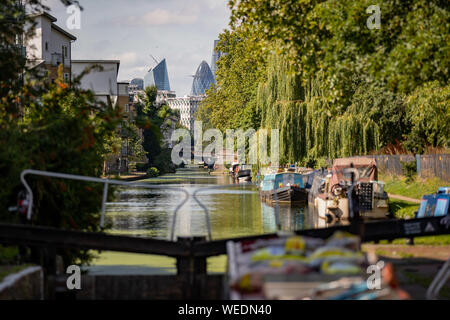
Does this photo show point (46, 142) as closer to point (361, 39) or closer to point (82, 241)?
point (82, 241)

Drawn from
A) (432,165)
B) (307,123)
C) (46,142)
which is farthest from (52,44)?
(46,142)

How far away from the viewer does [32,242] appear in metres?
10.8

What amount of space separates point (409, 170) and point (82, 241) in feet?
110

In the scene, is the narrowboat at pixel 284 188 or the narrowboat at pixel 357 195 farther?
the narrowboat at pixel 284 188

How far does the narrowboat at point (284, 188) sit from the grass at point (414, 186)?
6.07m

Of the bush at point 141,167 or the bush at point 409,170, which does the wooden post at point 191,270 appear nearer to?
the bush at point 409,170

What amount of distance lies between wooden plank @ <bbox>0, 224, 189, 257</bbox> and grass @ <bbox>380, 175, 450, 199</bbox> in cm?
2625

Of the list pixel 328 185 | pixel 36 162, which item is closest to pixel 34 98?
pixel 36 162

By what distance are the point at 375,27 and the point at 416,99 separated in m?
19.4

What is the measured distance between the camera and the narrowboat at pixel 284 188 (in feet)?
153

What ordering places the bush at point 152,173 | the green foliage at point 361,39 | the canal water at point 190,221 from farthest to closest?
the bush at point 152,173 → the canal water at point 190,221 → the green foliage at point 361,39

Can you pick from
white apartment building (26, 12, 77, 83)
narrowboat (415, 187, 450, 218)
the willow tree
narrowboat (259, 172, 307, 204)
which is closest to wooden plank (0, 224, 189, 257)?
narrowboat (415, 187, 450, 218)

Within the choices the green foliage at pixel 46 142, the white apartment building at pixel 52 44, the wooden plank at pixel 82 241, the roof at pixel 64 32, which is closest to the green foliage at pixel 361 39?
the green foliage at pixel 46 142

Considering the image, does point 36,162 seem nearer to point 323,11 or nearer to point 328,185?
point 323,11
